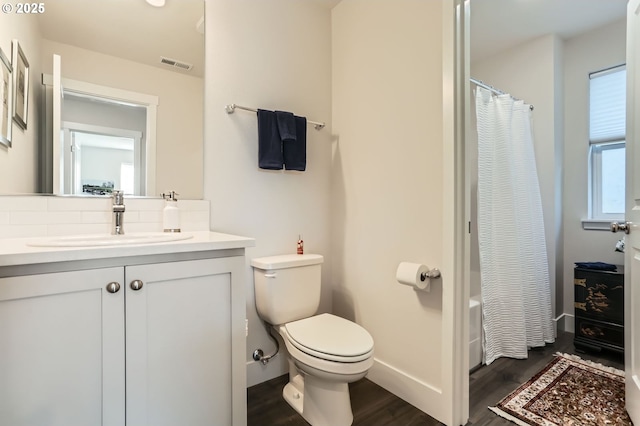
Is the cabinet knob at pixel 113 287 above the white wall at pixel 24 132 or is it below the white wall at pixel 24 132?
below

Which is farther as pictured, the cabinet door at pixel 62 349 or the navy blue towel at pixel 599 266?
the navy blue towel at pixel 599 266

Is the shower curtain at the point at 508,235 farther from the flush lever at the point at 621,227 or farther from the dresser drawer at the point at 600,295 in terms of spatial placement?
the flush lever at the point at 621,227

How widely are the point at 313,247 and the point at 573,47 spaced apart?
275 centimetres

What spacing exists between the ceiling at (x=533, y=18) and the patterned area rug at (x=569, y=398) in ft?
7.95

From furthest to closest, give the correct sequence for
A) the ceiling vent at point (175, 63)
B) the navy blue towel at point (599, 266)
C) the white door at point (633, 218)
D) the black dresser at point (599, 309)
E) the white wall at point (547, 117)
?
1. the white wall at point (547, 117)
2. the navy blue towel at point (599, 266)
3. the black dresser at point (599, 309)
4. the ceiling vent at point (175, 63)
5. the white door at point (633, 218)

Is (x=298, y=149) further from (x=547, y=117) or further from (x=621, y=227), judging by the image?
(x=547, y=117)

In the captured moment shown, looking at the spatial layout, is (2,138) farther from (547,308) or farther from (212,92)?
(547,308)

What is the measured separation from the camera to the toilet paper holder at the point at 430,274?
4.93ft

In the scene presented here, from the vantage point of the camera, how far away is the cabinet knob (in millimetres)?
982

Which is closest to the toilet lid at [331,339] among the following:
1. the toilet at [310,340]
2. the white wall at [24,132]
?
the toilet at [310,340]

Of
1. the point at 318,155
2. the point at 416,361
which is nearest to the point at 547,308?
the point at 416,361

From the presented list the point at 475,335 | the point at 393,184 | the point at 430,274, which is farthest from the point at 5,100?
the point at 475,335

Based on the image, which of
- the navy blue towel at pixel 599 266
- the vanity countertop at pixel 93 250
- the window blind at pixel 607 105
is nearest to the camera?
the vanity countertop at pixel 93 250

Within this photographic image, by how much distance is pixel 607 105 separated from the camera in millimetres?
2498
